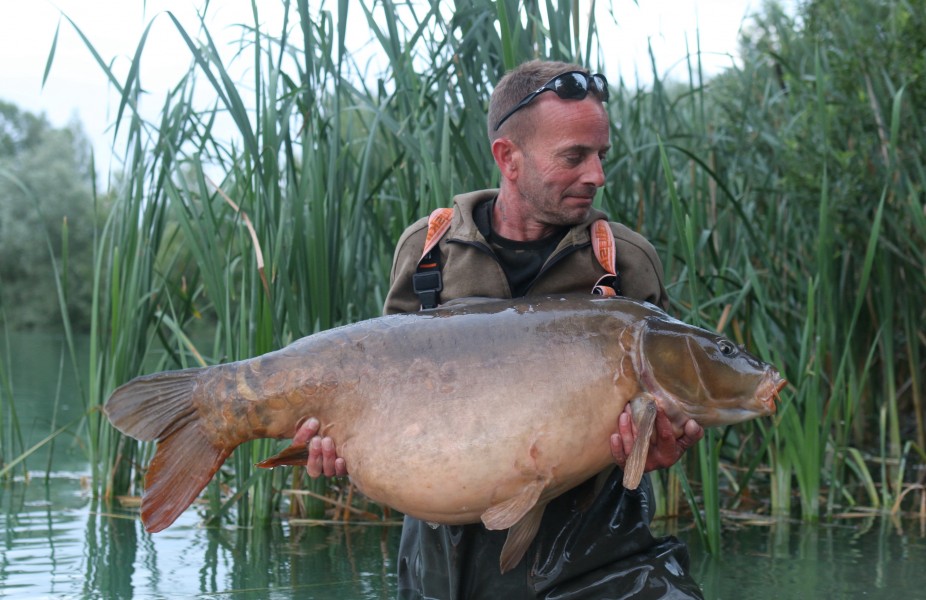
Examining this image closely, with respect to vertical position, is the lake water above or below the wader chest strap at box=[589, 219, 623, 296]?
below

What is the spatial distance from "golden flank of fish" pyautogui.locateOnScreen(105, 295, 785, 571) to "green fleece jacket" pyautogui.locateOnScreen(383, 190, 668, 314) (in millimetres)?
271

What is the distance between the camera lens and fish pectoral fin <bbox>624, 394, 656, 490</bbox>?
2.29m

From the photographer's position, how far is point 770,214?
15.9ft

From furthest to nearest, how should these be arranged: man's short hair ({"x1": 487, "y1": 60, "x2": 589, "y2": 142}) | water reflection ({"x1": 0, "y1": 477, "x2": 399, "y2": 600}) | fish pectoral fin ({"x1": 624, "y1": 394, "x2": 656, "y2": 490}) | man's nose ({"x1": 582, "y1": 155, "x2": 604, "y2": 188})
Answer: water reflection ({"x1": 0, "y1": 477, "x2": 399, "y2": 600})
man's short hair ({"x1": 487, "y1": 60, "x2": 589, "y2": 142})
man's nose ({"x1": 582, "y1": 155, "x2": 604, "y2": 188})
fish pectoral fin ({"x1": 624, "y1": 394, "x2": 656, "y2": 490})

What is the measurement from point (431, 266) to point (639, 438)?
837 mm

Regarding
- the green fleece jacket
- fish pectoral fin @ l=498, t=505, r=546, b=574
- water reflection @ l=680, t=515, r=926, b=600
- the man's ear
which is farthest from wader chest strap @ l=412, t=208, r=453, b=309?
water reflection @ l=680, t=515, r=926, b=600

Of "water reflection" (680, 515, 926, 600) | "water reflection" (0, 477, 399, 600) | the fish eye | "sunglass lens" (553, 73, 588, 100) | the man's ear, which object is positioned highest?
"sunglass lens" (553, 73, 588, 100)

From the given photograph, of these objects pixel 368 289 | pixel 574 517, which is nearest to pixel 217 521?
pixel 368 289

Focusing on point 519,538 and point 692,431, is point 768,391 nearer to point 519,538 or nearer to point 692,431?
point 692,431

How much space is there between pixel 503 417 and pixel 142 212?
98.0 inches

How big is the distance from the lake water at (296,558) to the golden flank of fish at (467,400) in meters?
1.18

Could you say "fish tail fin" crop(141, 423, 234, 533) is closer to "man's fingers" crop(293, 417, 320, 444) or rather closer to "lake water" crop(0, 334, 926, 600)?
"man's fingers" crop(293, 417, 320, 444)

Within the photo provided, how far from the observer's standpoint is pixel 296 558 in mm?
3924

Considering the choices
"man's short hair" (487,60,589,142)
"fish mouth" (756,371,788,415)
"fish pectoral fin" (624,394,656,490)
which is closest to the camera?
"fish pectoral fin" (624,394,656,490)
